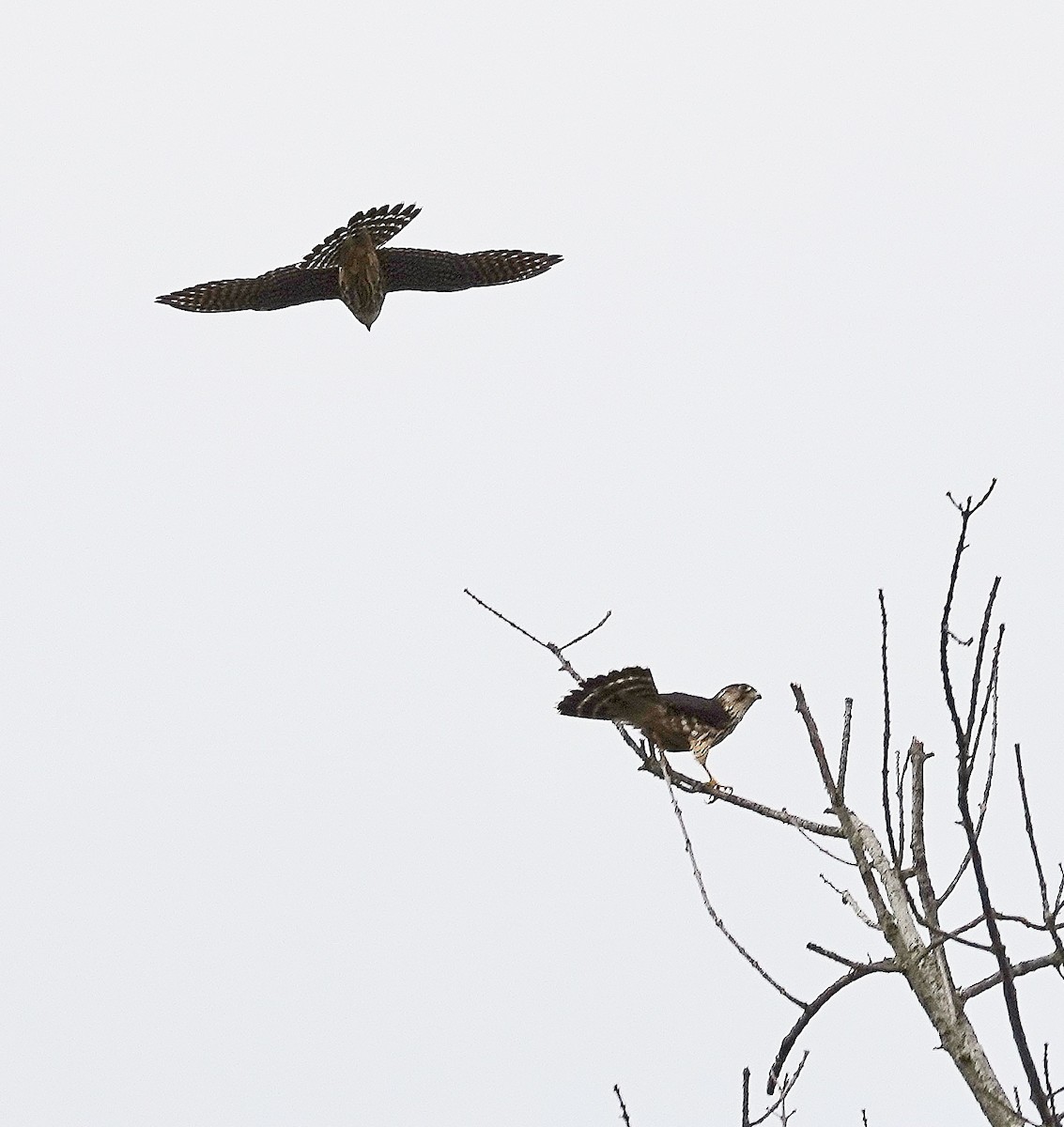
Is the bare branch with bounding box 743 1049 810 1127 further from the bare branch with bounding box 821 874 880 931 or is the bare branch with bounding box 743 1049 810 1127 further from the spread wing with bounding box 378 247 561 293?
the spread wing with bounding box 378 247 561 293

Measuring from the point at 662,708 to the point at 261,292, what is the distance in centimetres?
807

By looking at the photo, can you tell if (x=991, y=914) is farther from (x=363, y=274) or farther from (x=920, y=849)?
(x=363, y=274)

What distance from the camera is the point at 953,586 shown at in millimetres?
2650

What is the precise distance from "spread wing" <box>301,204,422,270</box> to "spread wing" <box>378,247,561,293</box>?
24 cm

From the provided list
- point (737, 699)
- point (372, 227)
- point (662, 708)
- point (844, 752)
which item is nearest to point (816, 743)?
point (844, 752)

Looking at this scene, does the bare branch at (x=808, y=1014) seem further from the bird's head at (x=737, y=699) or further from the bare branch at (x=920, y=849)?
the bird's head at (x=737, y=699)

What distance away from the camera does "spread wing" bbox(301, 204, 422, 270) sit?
11.4 metres

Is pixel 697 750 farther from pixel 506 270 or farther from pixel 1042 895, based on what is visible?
pixel 506 270

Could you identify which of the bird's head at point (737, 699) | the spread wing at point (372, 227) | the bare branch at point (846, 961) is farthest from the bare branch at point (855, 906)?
the spread wing at point (372, 227)

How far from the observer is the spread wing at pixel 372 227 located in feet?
37.5

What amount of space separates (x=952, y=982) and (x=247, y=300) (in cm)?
996

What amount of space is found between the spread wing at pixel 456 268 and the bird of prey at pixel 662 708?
280 inches

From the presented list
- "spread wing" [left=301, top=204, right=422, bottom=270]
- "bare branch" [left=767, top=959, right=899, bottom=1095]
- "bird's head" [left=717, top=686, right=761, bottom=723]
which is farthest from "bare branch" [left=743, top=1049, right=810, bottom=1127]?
"spread wing" [left=301, top=204, right=422, bottom=270]

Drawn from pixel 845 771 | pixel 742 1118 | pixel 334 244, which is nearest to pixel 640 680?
pixel 845 771
